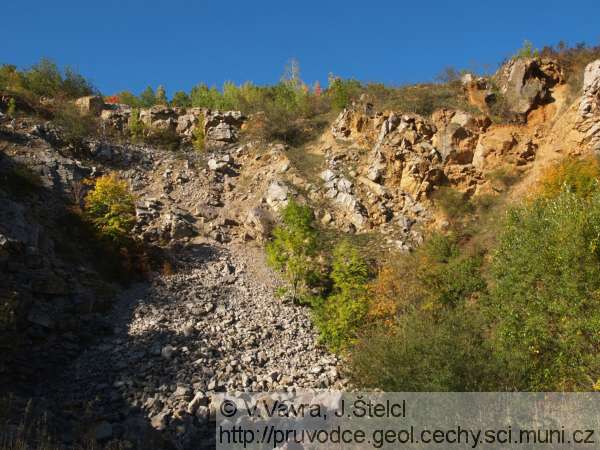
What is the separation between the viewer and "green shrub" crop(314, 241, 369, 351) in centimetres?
1271

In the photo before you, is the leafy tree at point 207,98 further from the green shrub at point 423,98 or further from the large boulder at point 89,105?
the green shrub at point 423,98

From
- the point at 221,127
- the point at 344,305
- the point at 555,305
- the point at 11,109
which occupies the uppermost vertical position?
the point at 221,127

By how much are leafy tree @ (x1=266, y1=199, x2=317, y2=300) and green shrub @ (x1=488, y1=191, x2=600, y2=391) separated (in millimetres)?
7171

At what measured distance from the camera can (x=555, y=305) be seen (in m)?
8.96

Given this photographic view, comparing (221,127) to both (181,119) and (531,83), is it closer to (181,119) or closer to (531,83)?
(181,119)

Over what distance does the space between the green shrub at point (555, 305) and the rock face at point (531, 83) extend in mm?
12073

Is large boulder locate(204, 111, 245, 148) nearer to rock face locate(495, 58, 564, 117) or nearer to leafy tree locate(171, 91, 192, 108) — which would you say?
leafy tree locate(171, 91, 192, 108)

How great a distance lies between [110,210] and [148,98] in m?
16.4

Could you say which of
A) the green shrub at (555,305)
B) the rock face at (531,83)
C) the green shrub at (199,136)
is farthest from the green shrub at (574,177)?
the green shrub at (199,136)

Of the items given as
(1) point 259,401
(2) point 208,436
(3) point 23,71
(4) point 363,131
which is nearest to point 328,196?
(4) point 363,131

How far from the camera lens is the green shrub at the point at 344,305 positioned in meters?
12.7

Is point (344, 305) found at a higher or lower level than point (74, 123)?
lower

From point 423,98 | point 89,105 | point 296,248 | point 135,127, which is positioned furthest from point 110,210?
point 423,98

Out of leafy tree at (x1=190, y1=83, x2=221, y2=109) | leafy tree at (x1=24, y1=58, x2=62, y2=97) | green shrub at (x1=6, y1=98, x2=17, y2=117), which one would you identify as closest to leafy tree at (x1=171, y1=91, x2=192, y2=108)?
leafy tree at (x1=190, y1=83, x2=221, y2=109)
